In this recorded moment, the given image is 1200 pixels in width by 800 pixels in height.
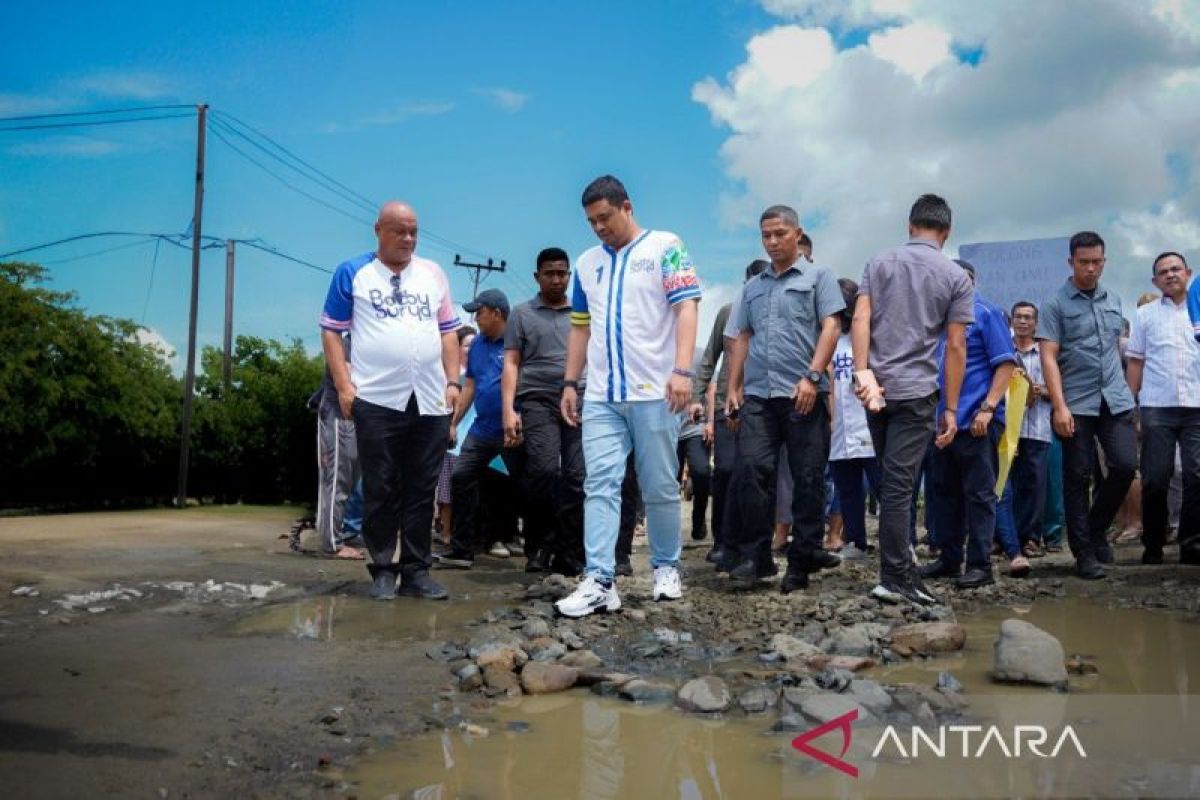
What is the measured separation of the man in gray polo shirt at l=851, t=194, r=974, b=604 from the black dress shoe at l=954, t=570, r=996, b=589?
73cm

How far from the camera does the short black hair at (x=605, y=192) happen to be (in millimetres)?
5221

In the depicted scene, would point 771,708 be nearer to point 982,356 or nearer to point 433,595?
point 433,595

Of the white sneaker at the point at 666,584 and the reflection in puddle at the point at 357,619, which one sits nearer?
the reflection in puddle at the point at 357,619

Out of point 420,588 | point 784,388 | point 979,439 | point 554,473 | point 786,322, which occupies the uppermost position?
point 786,322

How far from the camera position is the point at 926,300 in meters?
5.46

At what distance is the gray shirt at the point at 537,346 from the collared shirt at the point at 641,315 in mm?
1516

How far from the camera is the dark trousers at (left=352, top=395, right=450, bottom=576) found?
5.64m

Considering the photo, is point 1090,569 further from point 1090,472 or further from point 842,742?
point 842,742

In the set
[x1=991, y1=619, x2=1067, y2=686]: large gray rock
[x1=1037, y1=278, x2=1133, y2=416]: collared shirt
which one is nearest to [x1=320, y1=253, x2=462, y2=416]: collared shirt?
[x1=991, y1=619, x2=1067, y2=686]: large gray rock

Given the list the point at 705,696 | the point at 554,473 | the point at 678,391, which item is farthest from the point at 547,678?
the point at 554,473

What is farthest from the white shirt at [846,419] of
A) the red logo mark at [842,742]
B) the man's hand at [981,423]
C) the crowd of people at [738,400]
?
the red logo mark at [842,742]

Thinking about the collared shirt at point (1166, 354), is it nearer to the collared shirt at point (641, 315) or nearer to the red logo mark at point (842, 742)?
the collared shirt at point (641, 315)

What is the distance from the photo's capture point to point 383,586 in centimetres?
567

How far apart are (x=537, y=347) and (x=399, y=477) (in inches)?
56.9
